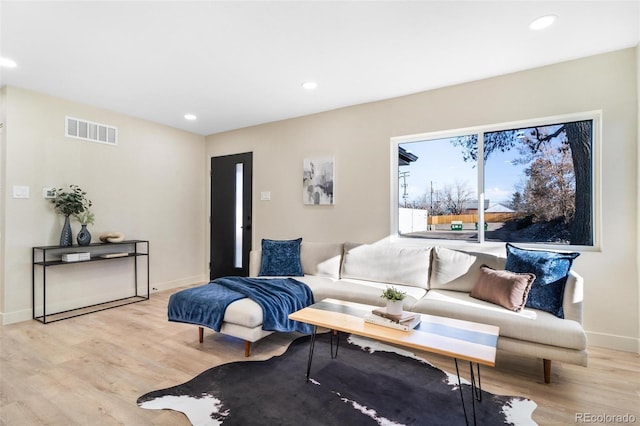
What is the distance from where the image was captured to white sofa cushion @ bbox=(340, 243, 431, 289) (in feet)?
10.6

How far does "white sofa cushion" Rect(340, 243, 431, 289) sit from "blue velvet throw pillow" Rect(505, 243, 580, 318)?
0.89 m

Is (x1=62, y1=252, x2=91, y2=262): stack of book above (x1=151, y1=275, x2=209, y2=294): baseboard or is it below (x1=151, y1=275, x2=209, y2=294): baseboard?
above

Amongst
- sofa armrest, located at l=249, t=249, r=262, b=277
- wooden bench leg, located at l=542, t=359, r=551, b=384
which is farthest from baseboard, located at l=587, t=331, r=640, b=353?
sofa armrest, located at l=249, t=249, r=262, b=277

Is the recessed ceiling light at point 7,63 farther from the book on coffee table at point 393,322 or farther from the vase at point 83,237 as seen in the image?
the book on coffee table at point 393,322

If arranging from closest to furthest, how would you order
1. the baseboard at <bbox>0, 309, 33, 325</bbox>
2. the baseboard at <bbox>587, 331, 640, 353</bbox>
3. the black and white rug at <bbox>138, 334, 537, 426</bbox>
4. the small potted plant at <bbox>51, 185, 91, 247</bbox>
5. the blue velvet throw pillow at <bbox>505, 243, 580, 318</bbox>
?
the black and white rug at <bbox>138, 334, 537, 426</bbox>, the blue velvet throw pillow at <bbox>505, 243, 580, 318</bbox>, the baseboard at <bbox>587, 331, 640, 353</bbox>, the baseboard at <bbox>0, 309, 33, 325</bbox>, the small potted plant at <bbox>51, 185, 91, 247</bbox>

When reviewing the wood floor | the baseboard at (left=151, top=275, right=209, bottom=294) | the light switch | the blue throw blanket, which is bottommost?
the wood floor

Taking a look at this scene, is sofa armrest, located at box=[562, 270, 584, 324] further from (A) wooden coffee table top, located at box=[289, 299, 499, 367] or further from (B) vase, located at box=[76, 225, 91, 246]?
(B) vase, located at box=[76, 225, 91, 246]

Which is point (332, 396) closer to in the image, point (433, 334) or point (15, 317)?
point (433, 334)

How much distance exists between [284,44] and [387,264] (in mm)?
2302

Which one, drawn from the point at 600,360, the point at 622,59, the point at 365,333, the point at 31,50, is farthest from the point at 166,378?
the point at 622,59

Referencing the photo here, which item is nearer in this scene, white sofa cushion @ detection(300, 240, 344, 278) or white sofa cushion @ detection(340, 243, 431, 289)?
white sofa cushion @ detection(340, 243, 431, 289)

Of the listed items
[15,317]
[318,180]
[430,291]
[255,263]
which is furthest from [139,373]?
[318,180]

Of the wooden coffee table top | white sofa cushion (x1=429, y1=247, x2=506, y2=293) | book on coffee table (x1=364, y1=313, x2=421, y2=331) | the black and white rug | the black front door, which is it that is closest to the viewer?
the wooden coffee table top

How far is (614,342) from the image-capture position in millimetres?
2736
